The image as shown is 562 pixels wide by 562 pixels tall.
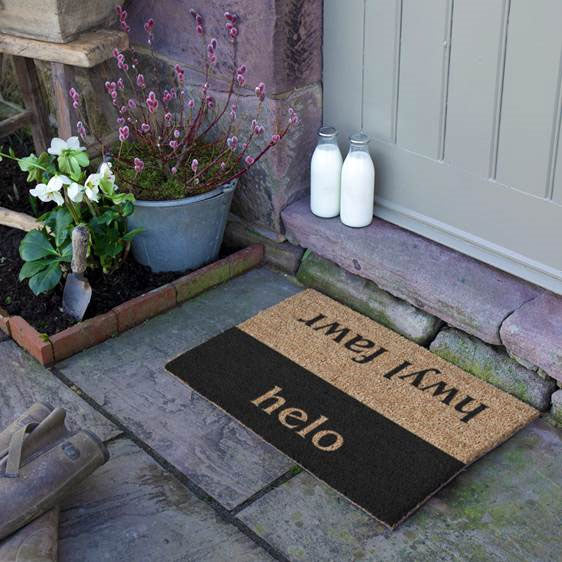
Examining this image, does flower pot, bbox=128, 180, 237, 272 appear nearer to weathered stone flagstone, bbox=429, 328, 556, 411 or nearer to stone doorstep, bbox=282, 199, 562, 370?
stone doorstep, bbox=282, 199, 562, 370

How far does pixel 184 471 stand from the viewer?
2.34 meters

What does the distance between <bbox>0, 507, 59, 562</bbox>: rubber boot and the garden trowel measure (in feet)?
2.70

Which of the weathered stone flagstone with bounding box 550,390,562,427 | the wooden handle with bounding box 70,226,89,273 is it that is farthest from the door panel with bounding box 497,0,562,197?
the wooden handle with bounding box 70,226,89,273

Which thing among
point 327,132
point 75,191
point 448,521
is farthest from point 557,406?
point 75,191

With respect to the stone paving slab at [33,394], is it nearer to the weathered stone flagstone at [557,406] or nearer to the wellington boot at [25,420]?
the wellington boot at [25,420]

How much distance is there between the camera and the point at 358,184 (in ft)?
9.49

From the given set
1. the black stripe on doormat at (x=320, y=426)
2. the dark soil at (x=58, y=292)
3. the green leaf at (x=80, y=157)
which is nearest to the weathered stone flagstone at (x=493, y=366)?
the black stripe on doormat at (x=320, y=426)

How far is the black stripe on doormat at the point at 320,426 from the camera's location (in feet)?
7.42

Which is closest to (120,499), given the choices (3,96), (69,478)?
(69,478)

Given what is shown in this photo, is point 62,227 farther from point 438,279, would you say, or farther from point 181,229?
point 438,279

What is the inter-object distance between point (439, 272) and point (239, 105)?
0.86 meters

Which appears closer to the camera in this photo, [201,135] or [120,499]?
[120,499]

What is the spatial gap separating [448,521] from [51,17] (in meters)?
1.85

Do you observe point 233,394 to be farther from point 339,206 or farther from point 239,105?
point 239,105
